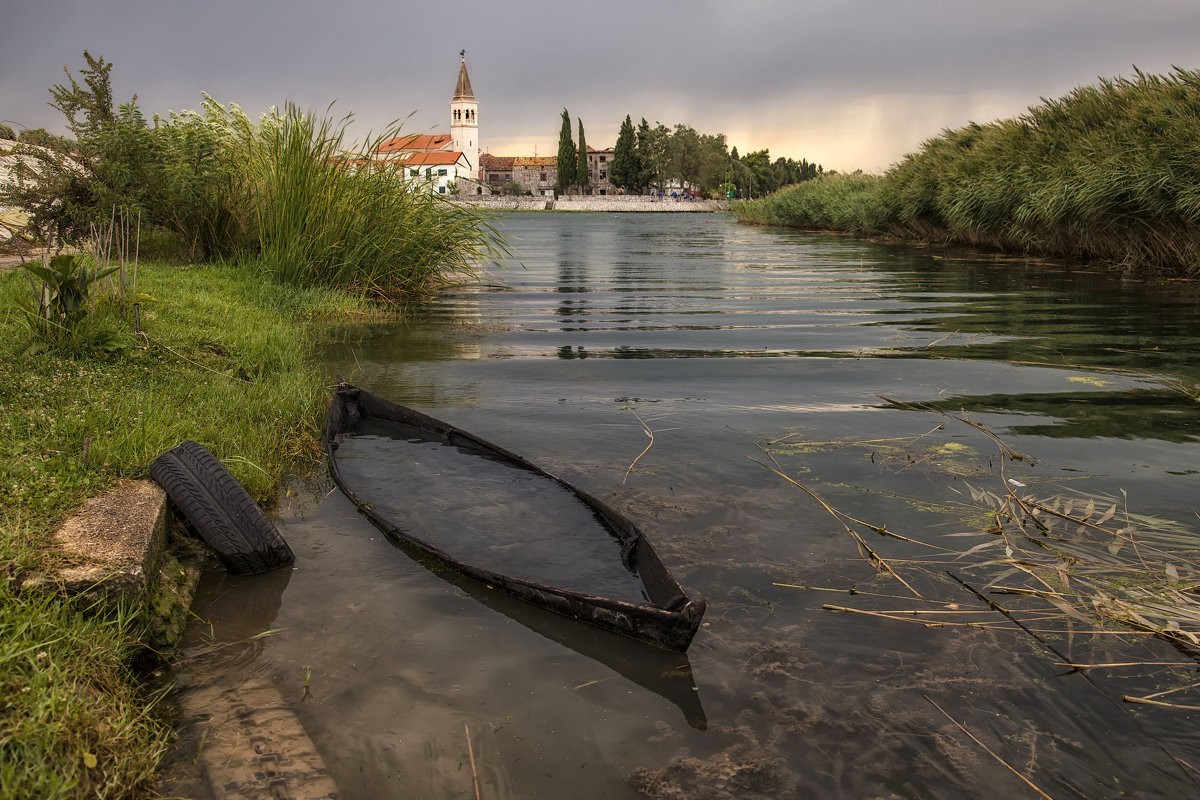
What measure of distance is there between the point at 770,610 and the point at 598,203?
5279 inches

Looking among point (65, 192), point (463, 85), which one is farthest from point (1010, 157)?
point (463, 85)

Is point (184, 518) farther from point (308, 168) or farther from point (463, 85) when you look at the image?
point (463, 85)

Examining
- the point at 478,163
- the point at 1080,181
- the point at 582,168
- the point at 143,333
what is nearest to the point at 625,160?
the point at 582,168

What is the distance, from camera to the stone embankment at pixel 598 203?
131 metres

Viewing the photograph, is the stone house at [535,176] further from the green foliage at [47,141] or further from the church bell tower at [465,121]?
the green foliage at [47,141]

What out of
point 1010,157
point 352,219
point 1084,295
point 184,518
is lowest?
point 184,518

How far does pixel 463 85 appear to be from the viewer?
146m

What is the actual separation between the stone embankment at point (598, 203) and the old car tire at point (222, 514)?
126851 millimetres

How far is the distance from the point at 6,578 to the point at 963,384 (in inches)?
308

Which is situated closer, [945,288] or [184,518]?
[184,518]

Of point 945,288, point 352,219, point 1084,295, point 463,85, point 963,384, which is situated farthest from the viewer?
point 463,85

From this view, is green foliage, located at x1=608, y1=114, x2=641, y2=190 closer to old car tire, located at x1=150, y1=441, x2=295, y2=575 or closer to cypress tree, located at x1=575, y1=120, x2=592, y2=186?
cypress tree, located at x1=575, y1=120, x2=592, y2=186

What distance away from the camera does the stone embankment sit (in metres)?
131

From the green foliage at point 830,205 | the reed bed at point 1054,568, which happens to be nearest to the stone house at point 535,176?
the green foliage at point 830,205
